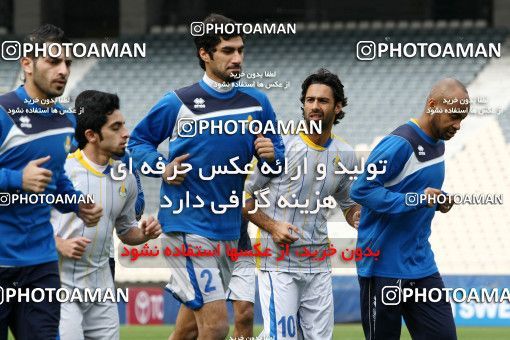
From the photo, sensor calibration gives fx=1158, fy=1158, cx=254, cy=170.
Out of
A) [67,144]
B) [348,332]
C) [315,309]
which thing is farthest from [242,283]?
[348,332]

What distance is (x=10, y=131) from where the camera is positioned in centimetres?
495

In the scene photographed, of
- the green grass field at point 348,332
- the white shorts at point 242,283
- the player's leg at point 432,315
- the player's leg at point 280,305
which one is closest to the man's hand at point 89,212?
the player's leg at point 280,305

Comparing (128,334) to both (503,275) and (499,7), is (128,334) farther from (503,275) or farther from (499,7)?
(499,7)

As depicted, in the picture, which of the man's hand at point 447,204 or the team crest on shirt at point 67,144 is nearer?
the team crest on shirt at point 67,144

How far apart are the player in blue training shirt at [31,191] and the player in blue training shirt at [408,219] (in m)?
1.58

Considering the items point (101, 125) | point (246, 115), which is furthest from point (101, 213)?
point (246, 115)

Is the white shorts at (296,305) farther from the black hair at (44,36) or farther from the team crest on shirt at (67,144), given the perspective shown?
the black hair at (44,36)

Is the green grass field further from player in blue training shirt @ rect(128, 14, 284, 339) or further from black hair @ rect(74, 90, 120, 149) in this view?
black hair @ rect(74, 90, 120, 149)

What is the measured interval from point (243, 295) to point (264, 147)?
2397 mm

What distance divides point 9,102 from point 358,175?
2140 mm

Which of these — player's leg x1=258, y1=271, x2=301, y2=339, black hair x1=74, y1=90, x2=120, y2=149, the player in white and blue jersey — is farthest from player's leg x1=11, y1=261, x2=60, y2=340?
player's leg x1=258, y1=271, x2=301, y2=339

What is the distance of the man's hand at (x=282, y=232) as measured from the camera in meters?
6.04

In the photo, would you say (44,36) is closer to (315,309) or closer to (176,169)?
(176,169)

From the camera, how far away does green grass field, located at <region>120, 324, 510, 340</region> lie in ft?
35.7
